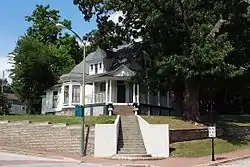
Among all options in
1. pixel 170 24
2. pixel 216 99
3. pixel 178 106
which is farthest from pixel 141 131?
pixel 216 99

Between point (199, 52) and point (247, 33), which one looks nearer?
point (199, 52)

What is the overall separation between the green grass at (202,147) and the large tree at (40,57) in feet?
101

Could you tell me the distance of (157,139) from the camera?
2894 centimetres

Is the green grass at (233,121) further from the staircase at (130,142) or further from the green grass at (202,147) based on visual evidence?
the staircase at (130,142)

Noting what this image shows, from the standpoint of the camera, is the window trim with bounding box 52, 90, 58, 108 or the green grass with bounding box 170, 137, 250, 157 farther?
the window trim with bounding box 52, 90, 58, 108

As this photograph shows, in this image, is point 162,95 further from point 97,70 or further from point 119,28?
point 119,28

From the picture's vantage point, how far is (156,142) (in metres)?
28.9

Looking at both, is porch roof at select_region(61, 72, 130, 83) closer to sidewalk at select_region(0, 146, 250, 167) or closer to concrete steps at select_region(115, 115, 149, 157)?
concrete steps at select_region(115, 115, 149, 157)

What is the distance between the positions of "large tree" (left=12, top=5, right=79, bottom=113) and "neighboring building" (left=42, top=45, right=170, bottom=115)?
22.2 ft

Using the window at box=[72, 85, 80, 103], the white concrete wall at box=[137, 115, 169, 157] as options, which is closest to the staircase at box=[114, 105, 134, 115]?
the window at box=[72, 85, 80, 103]

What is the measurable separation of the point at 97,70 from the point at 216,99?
16716 millimetres

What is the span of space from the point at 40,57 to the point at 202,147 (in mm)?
32405

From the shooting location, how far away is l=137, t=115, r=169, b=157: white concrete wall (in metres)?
28.4

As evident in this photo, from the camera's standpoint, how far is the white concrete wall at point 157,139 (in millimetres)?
28438
